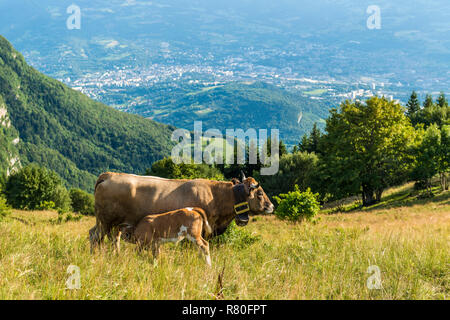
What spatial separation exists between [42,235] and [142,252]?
394 centimetres

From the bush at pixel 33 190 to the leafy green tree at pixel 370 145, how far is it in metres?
62.0

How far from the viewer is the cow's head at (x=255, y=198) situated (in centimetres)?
907

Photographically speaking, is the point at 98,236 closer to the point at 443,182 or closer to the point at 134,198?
the point at 134,198

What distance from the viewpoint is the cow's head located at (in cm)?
907

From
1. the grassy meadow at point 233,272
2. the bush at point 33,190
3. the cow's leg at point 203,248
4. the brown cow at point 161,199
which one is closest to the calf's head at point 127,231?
the brown cow at point 161,199

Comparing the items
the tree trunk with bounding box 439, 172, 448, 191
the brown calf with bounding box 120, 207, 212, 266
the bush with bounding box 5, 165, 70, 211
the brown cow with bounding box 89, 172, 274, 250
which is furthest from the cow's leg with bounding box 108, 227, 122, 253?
the bush with bounding box 5, 165, 70, 211

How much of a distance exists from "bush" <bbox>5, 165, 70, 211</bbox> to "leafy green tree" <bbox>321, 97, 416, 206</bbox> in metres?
62.0

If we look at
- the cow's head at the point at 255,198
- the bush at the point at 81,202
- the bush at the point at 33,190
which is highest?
the cow's head at the point at 255,198

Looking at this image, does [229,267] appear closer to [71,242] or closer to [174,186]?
[174,186]

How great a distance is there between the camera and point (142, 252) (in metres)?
7.48

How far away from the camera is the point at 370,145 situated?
46156 millimetres

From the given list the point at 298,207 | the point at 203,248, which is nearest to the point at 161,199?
the point at 203,248

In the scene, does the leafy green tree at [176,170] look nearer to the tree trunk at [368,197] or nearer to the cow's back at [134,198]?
the tree trunk at [368,197]
